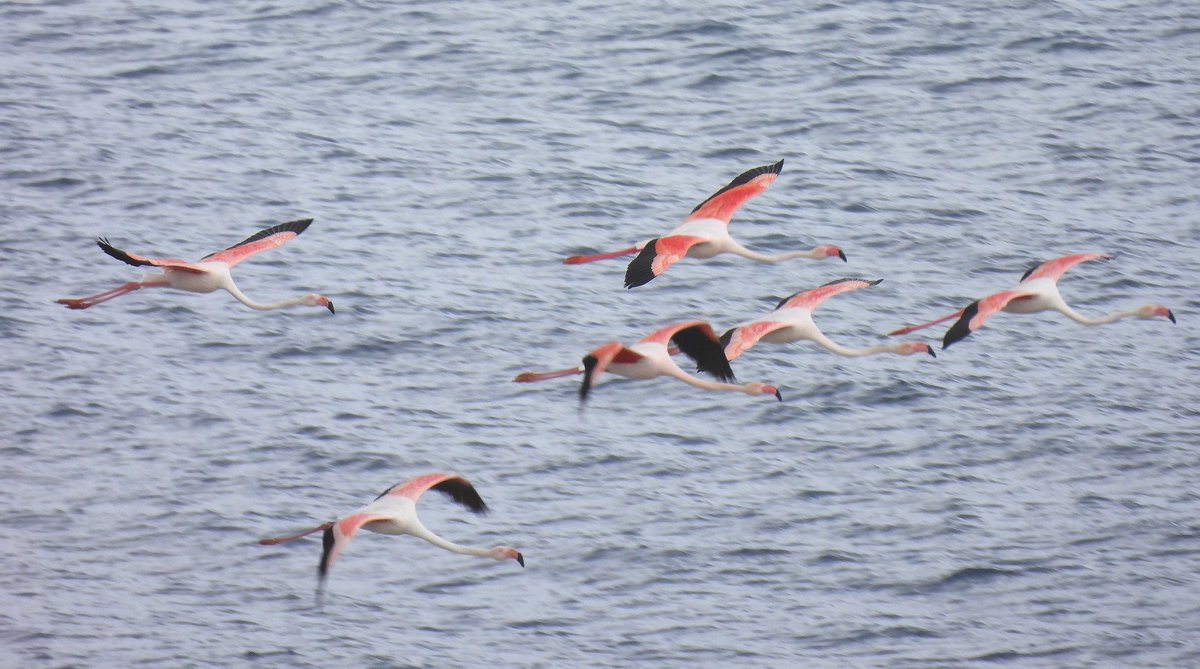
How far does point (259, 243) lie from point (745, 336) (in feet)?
15.3

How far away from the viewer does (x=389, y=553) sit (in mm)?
25438

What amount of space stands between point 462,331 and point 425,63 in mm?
10866

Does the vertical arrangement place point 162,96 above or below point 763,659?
above

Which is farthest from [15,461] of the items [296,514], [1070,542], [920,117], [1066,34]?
[1066,34]

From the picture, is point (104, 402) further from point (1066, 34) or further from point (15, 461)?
point (1066, 34)

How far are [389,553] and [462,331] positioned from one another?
4909 mm

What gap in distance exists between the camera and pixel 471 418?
27.5m

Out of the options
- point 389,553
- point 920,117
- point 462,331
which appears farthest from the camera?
point 920,117

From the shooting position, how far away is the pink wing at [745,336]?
58.5 feet

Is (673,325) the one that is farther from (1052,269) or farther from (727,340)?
(1052,269)

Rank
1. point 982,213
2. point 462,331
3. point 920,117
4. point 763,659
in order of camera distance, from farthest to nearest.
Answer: point 920,117 → point 982,213 → point 462,331 → point 763,659

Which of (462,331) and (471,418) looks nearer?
(471,418)

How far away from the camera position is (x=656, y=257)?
17656 millimetres

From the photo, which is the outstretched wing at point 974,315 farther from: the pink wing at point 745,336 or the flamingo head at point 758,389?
the pink wing at point 745,336
